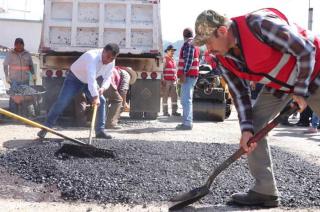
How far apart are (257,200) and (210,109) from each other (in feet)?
24.0

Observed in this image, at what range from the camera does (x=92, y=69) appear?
7355mm

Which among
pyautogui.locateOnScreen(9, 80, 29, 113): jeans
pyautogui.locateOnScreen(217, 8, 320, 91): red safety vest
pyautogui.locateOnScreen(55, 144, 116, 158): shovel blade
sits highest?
pyautogui.locateOnScreen(217, 8, 320, 91): red safety vest

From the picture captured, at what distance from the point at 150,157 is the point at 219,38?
2906 mm

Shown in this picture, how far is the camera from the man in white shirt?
7375 millimetres

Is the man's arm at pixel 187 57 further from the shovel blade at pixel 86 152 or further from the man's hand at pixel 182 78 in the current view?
the shovel blade at pixel 86 152

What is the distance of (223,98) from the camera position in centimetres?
1170

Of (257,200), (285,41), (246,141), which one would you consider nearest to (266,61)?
(285,41)

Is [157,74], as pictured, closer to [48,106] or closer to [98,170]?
[48,106]

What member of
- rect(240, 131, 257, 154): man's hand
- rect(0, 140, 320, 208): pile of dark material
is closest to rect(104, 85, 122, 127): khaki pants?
rect(0, 140, 320, 208): pile of dark material

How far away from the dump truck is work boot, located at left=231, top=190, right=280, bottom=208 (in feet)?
21.4

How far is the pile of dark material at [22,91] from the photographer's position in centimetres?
1040

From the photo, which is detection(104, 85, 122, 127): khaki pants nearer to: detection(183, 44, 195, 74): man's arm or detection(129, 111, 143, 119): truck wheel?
detection(183, 44, 195, 74): man's arm

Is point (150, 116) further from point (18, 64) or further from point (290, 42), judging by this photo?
point (290, 42)

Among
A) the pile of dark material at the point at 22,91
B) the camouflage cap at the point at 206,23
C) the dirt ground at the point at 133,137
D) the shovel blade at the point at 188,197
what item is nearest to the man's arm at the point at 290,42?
the camouflage cap at the point at 206,23
